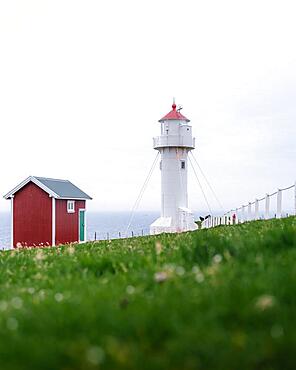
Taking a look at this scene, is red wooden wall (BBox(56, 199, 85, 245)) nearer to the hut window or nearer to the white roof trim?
the hut window

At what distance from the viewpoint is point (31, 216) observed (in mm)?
34625

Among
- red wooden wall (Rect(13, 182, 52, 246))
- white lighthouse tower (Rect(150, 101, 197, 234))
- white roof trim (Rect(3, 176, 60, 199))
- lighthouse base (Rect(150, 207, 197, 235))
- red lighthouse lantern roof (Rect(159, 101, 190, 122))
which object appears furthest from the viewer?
red lighthouse lantern roof (Rect(159, 101, 190, 122))

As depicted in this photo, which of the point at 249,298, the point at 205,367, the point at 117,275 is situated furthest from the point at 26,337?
the point at 117,275

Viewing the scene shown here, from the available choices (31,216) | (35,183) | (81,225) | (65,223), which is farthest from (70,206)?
(35,183)

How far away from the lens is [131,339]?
346 centimetres

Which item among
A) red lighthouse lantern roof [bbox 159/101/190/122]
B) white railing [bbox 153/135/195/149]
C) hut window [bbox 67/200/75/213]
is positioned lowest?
hut window [bbox 67/200/75/213]

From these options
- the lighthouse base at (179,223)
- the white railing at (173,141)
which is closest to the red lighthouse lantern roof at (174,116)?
the white railing at (173,141)

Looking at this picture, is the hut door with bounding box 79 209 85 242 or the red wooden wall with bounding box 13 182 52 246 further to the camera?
the hut door with bounding box 79 209 85 242

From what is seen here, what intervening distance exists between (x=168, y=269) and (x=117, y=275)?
797mm

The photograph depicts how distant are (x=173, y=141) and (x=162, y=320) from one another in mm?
34407

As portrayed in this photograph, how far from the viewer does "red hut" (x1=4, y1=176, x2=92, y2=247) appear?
3391 cm

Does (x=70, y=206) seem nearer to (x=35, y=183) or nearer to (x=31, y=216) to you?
(x=31, y=216)

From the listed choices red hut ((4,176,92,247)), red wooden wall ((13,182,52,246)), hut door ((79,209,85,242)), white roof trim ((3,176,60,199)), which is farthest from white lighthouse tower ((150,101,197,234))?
white roof trim ((3,176,60,199))

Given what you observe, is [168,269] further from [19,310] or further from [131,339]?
[131,339]
